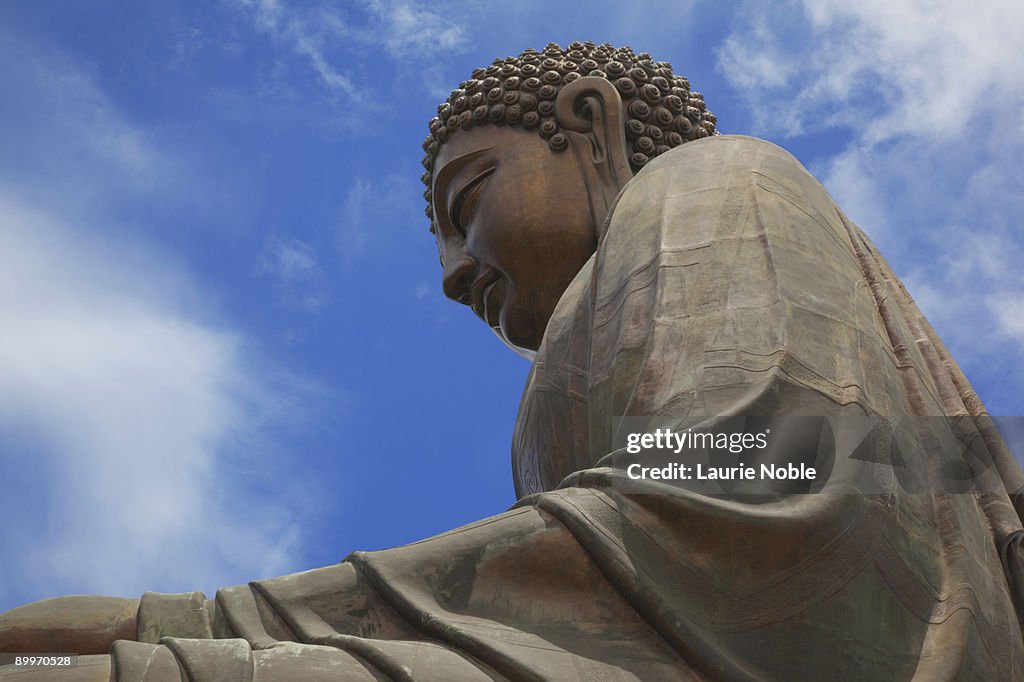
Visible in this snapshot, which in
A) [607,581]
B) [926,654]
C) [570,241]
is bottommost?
[926,654]

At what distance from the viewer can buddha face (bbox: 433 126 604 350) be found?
7590mm

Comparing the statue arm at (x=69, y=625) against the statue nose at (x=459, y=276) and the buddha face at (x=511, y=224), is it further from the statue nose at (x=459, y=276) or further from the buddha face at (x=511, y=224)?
the statue nose at (x=459, y=276)

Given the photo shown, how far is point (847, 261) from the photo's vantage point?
5.88 m

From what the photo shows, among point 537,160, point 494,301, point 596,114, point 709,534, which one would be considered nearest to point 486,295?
point 494,301

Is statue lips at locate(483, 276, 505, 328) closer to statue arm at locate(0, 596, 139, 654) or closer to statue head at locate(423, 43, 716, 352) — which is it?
statue head at locate(423, 43, 716, 352)

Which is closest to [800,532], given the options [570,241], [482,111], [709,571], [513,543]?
[709,571]

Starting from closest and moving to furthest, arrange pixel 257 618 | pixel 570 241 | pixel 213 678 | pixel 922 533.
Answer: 1. pixel 213 678
2. pixel 257 618
3. pixel 922 533
4. pixel 570 241

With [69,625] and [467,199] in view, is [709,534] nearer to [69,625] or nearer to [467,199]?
[69,625]

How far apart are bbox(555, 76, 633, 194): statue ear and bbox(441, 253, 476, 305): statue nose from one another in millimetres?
751

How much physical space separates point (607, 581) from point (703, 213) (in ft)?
5.38

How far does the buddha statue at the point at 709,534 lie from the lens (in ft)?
14.9

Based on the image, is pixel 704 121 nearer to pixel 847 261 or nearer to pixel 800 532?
pixel 847 261

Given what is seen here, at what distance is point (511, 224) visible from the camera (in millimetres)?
7629

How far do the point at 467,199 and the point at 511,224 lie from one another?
1.32ft
